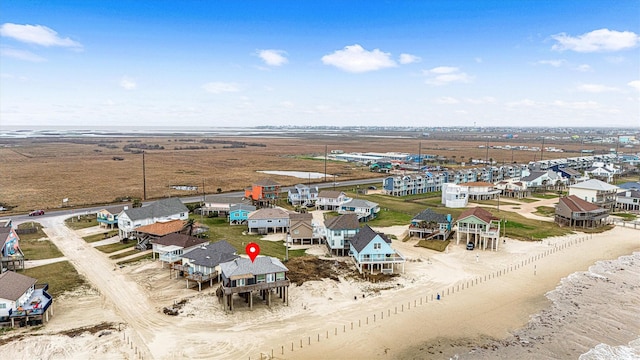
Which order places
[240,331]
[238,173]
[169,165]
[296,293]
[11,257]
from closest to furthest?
[240,331] → [296,293] → [11,257] → [238,173] → [169,165]

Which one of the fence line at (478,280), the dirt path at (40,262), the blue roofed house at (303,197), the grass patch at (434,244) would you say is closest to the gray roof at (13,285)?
the dirt path at (40,262)

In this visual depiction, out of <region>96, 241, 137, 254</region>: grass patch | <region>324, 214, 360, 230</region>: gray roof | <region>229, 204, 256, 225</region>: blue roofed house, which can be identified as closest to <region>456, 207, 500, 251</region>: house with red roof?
<region>324, 214, 360, 230</region>: gray roof

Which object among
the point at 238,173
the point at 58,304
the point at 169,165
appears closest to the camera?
the point at 58,304

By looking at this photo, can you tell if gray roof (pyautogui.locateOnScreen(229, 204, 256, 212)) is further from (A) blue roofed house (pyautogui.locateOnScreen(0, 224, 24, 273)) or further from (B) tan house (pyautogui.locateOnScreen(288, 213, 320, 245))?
(A) blue roofed house (pyautogui.locateOnScreen(0, 224, 24, 273))

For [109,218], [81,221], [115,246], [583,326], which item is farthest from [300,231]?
[81,221]

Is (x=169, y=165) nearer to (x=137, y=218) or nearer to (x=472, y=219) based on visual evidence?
(x=137, y=218)

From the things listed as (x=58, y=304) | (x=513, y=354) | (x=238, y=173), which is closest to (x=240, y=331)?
(x=58, y=304)

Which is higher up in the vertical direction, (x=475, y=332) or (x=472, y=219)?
(x=472, y=219)

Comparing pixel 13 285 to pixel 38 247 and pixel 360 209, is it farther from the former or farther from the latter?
pixel 360 209
